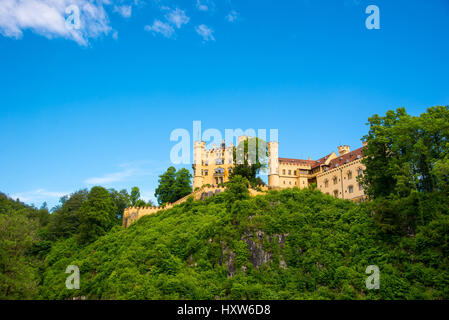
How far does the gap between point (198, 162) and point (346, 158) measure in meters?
25.9

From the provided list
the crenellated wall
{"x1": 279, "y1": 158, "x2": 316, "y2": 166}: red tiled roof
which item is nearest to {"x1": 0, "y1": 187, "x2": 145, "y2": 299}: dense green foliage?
the crenellated wall

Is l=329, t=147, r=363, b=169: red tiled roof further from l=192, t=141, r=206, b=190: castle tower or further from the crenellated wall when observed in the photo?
l=192, t=141, r=206, b=190: castle tower

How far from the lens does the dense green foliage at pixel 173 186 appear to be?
70.9 metres

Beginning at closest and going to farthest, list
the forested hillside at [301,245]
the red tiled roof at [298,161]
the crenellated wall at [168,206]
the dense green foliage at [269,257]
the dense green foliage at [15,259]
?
the dense green foliage at [269,257], the forested hillside at [301,245], the dense green foliage at [15,259], the crenellated wall at [168,206], the red tiled roof at [298,161]

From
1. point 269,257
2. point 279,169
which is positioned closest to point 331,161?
point 279,169

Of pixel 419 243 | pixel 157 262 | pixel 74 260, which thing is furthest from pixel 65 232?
pixel 419 243

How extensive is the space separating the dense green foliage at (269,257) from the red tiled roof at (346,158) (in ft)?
58.0

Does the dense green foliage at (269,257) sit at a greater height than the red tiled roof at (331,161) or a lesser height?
lesser

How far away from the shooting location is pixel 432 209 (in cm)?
3744

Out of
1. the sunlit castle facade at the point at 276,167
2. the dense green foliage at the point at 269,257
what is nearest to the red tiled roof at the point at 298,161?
the sunlit castle facade at the point at 276,167

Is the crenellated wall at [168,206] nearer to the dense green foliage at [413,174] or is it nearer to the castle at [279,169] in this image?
the castle at [279,169]

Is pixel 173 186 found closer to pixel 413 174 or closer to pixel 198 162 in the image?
pixel 198 162

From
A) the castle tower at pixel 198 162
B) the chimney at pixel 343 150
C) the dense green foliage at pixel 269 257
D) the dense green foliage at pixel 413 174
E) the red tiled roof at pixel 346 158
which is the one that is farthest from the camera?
the chimney at pixel 343 150

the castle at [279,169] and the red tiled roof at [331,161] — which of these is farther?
the castle at [279,169]
